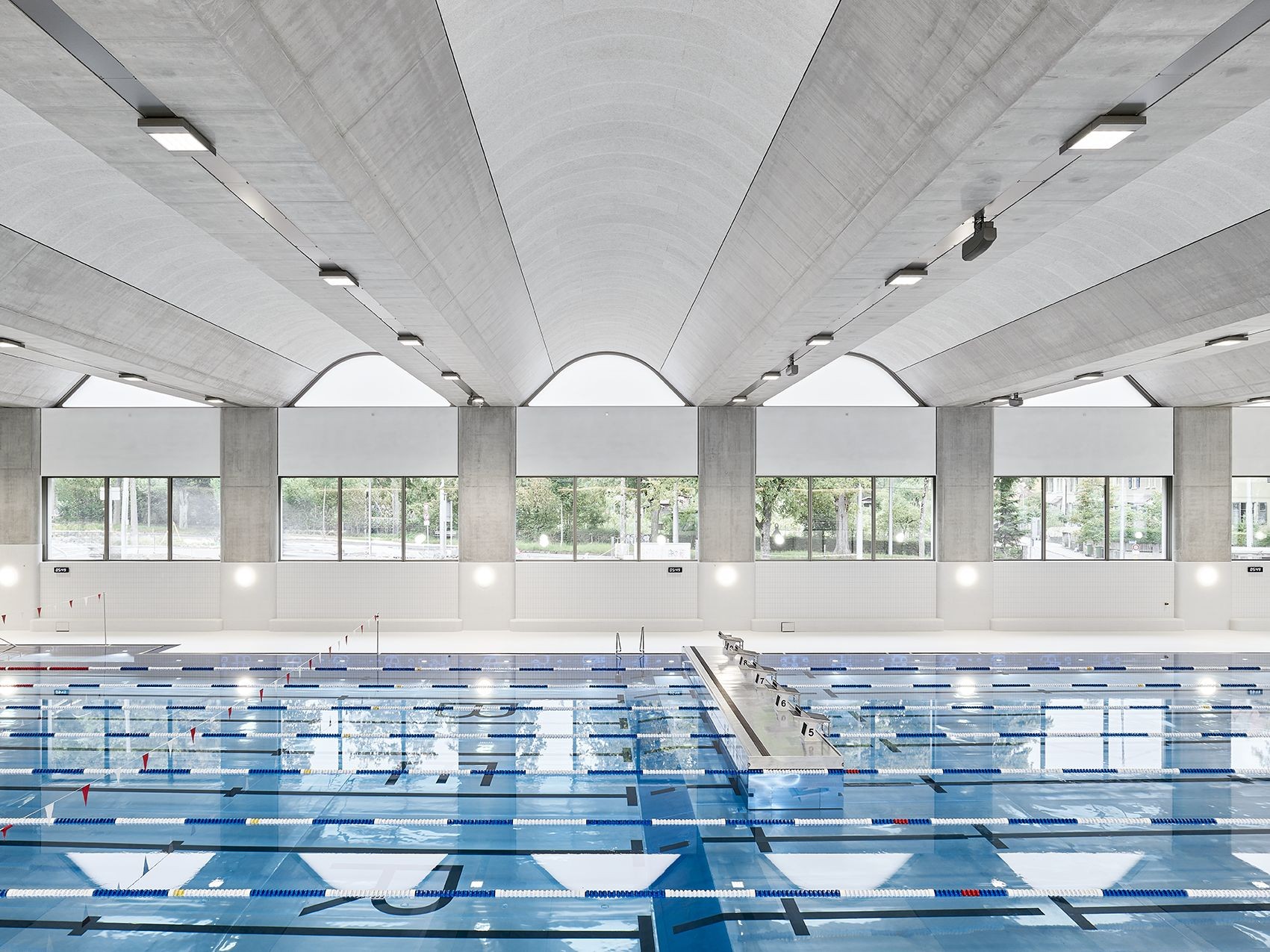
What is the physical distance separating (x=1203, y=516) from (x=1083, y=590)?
2.81 meters

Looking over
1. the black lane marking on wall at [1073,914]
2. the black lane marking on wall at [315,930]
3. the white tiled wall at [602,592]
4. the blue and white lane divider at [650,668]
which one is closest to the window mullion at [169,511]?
the blue and white lane divider at [650,668]

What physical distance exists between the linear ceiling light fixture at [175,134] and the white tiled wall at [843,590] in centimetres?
1267

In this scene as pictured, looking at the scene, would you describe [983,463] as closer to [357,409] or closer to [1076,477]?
[1076,477]

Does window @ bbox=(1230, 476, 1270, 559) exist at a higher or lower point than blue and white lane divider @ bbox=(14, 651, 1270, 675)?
higher

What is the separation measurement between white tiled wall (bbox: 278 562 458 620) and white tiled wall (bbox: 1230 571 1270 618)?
15.4 m

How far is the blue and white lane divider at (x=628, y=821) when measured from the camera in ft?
21.2

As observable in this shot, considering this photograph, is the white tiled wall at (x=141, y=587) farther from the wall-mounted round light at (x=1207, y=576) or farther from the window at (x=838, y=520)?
the wall-mounted round light at (x=1207, y=576)

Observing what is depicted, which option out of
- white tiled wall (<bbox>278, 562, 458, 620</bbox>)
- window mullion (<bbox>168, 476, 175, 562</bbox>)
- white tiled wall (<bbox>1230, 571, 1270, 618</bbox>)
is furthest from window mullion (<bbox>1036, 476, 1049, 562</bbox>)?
window mullion (<bbox>168, 476, 175, 562</bbox>)

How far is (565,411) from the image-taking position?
1556 centimetres

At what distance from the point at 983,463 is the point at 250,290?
43.7 feet

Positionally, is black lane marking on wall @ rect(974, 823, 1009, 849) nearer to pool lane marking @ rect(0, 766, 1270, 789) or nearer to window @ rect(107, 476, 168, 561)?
pool lane marking @ rect(0, 766, 1270, 789)

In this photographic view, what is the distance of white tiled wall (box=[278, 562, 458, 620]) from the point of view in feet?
50.5

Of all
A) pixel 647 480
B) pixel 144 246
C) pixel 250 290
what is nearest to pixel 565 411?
pixel 647 480

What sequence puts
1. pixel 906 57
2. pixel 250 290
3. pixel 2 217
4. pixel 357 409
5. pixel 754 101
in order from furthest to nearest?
pixel 357 409
pixel 250 290
pixel 2 217
pixel 754 101
pixel 906 57
